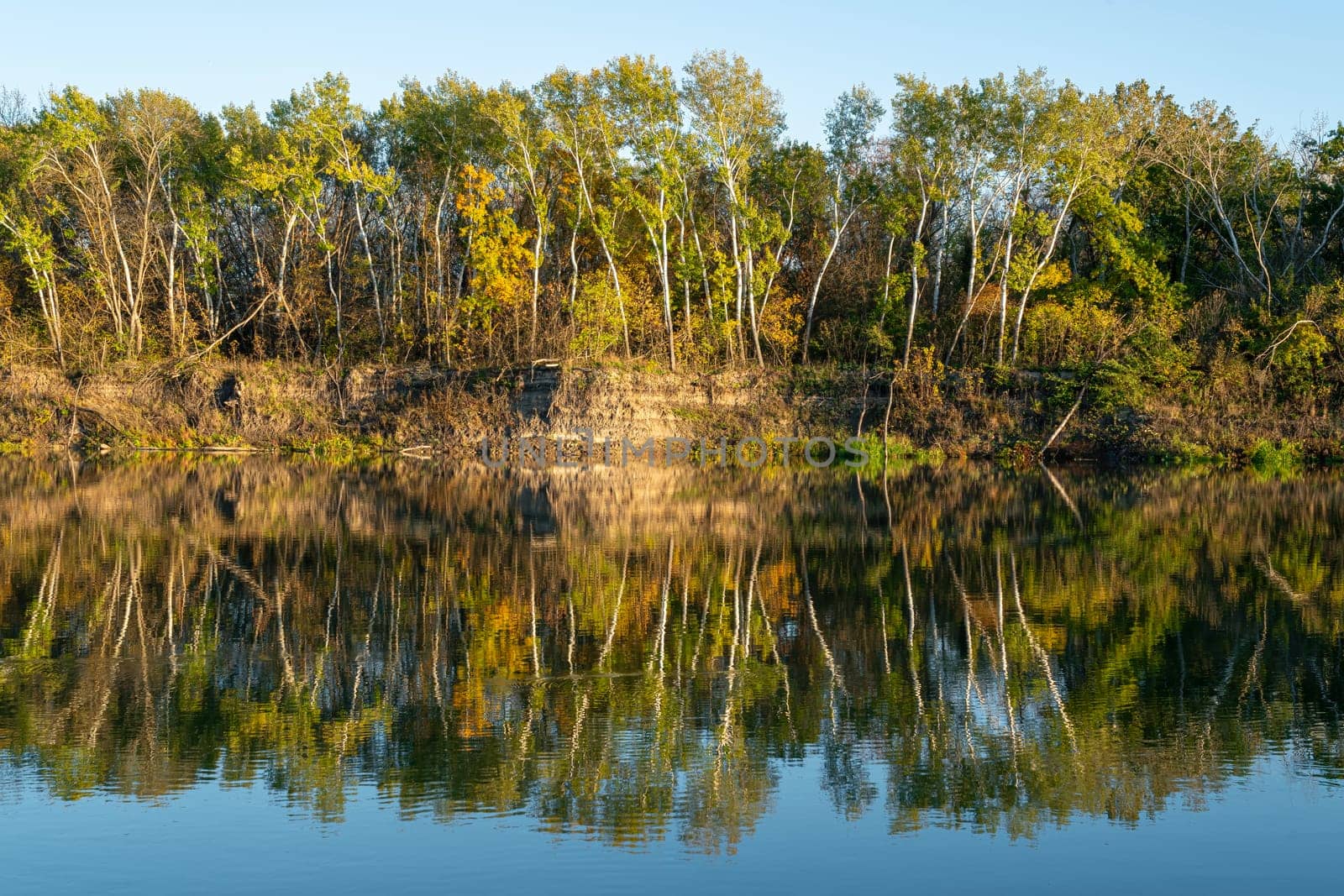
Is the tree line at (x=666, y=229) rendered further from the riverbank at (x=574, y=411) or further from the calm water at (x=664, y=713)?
the calm water at (x=664, y=713)

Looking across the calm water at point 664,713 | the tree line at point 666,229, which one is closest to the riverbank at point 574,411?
the tree line at point 666,229

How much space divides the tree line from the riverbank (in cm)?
175

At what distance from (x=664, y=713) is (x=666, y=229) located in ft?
149

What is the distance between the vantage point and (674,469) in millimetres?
42031

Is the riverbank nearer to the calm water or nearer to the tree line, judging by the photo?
the tree line

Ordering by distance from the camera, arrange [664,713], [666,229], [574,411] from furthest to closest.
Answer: [666,229], [574,411], [664,713]

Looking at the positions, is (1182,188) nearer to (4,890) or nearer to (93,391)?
(93,391)

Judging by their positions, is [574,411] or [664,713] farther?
[574,411]

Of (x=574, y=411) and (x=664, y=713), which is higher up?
(x=574, y=411)

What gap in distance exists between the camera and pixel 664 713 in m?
10.6

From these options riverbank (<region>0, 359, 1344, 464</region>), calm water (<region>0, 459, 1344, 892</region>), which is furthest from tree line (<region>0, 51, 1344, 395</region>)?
calm water (<region>0, 459, 1344, 892</region>)

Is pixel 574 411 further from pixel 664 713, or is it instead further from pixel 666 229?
pixel 664 713

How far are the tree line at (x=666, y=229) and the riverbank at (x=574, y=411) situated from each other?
5.74 ft

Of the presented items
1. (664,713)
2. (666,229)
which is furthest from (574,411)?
(664,713)
